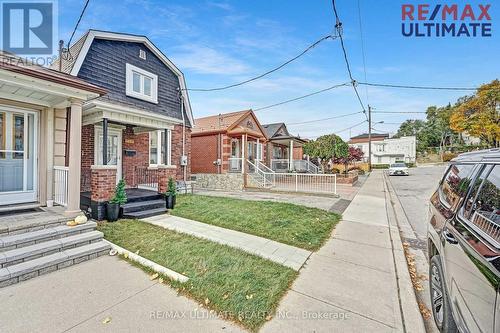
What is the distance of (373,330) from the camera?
7.87ft

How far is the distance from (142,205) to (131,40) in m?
7.07

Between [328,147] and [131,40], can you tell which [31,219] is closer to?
[131,40]

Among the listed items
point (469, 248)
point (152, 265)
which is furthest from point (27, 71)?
point (469, 248)

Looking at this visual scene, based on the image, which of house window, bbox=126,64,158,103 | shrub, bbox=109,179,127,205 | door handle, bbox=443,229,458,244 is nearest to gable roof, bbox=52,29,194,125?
house window, bbox=126,64,158,103

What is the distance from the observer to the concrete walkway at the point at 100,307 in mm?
2402

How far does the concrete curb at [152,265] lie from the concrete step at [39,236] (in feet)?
2.01

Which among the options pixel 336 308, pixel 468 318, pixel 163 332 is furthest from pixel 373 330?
pixel 163 332

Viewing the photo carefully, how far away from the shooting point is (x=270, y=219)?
6457 mm

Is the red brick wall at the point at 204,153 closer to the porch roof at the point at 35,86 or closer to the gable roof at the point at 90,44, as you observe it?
the gable roof at the point at 90,44

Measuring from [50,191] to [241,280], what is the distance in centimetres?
569

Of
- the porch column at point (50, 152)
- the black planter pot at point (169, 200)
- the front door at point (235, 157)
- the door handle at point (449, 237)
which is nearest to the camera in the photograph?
the door handle at point (449, 237)

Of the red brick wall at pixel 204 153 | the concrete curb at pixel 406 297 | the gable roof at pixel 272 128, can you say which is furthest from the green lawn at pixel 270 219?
the gable roof at pixel 272 128

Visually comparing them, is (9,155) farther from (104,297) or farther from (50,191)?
(104,297)

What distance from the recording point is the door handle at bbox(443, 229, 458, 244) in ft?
6.90
